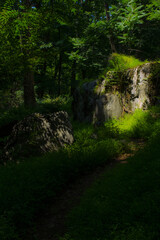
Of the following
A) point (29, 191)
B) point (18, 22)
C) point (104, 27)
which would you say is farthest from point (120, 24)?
point (29, 191)

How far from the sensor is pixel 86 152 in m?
6.14

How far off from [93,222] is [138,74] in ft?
26.0

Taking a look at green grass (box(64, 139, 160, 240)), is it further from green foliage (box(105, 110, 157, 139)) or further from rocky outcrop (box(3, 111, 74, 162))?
green foliage (box(105, 110, 157, 139))

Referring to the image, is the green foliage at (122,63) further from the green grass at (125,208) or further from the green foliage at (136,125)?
the green grass at (125,208)


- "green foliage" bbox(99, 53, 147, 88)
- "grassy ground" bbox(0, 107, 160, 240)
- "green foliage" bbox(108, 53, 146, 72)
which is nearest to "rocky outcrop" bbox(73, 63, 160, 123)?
"green foliage" bbox(99, 53, 147, 88)

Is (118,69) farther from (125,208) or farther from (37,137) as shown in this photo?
(125,208)

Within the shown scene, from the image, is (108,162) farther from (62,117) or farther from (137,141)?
(62,117)

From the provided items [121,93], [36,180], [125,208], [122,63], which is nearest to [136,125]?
[121,93]

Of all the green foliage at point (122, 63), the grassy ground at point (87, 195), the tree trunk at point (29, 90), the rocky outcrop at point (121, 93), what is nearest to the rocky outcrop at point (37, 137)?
the grassy ground at point (87, 195)

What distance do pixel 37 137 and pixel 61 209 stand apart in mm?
3129

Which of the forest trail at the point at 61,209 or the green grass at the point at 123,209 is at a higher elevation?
the green grass at the point at 123,209

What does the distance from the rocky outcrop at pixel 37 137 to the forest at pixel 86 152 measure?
0.03m

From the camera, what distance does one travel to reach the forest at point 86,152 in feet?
10.4

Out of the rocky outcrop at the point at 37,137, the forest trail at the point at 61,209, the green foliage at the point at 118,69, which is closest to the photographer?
the forest trail at the point at 61,209
